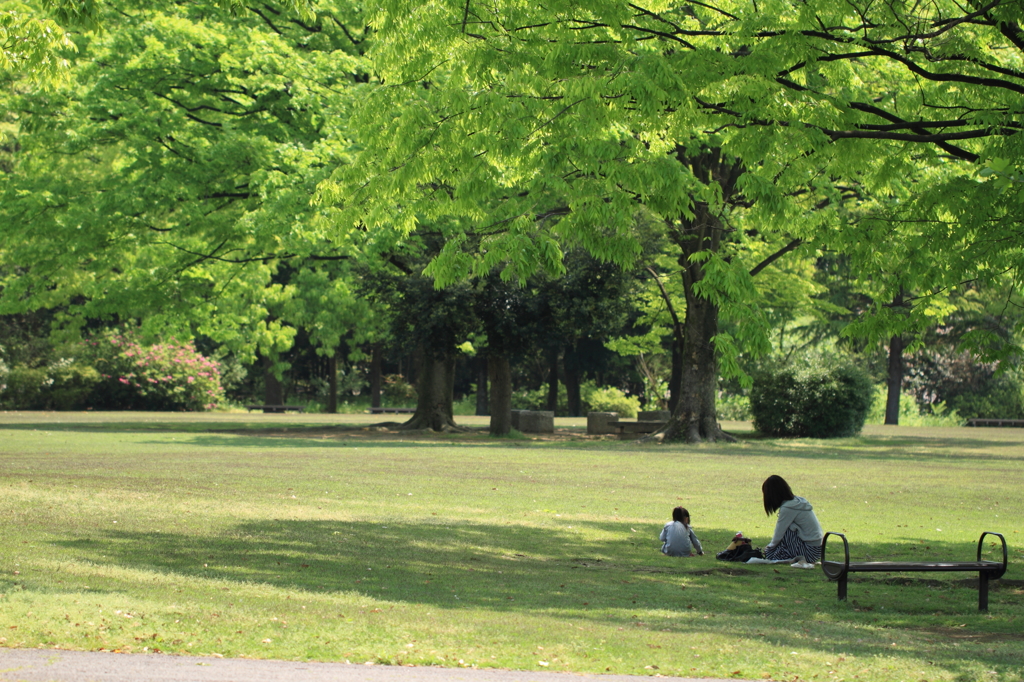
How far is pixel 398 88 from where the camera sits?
37.4 ft

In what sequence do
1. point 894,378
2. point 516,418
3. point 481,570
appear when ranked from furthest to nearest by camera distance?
point 894,378 → point 516,418 → point 481,570

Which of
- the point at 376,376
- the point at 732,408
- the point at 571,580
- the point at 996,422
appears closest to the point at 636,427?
the point at 732,408

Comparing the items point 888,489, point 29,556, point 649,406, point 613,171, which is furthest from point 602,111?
point 649,406

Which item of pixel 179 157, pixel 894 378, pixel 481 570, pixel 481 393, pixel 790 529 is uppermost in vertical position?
pixel 179 157

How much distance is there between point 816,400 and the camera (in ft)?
114

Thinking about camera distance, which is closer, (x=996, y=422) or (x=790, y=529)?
(x=790, y=529)

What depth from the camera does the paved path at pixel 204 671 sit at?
18.2ft

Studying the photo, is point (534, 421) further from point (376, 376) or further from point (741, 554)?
point (741, 554)

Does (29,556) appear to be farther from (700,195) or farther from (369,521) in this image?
(700,195)

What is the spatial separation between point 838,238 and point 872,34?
7.28 ft

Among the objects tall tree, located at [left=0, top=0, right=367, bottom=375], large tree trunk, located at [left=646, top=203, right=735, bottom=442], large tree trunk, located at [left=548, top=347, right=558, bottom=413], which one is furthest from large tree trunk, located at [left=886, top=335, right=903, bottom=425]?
tall tree, located at [left=0, top=0, right=367, bottom=375]

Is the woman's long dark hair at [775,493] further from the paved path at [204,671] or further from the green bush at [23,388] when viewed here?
the green bush at [23,388]

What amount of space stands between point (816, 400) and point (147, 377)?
3071 cm

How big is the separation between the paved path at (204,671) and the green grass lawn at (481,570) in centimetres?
24
